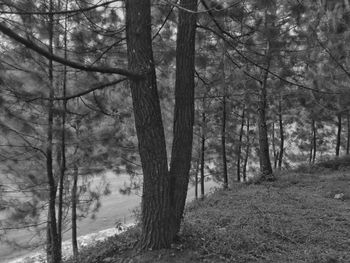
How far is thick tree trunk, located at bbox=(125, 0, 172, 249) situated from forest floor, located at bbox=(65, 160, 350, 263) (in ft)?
0.95

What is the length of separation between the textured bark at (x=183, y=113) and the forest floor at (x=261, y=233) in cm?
47

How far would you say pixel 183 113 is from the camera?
12.9 feet

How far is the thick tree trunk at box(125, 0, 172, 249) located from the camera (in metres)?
3.56

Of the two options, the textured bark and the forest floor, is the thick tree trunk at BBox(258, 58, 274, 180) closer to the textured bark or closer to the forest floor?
the forest floor

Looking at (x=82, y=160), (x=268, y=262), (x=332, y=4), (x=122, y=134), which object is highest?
(x=332, y=4)

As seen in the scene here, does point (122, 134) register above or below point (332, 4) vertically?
below

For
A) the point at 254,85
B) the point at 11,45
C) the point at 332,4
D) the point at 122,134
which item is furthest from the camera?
the point at 254,85

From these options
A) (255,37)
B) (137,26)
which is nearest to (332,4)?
(255,37)

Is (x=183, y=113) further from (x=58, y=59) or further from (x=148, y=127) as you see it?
(x=58, y=59)

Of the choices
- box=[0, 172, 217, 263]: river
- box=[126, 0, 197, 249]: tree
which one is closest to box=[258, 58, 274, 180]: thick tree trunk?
box=[126, 0, 197, 249]: tree

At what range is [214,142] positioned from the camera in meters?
13.3

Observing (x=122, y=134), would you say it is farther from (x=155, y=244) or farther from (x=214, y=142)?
(x=214, y=142)

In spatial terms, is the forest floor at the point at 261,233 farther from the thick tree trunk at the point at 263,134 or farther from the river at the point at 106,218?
the river at the point at 106,218

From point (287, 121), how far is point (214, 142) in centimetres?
332
